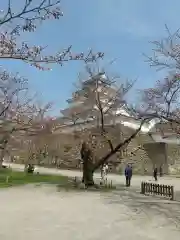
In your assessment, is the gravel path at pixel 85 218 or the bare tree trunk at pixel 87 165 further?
the bare tree trunk at pixel 87 165

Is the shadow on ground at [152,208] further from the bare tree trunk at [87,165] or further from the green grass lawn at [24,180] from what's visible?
the green grass lawn at [24,180]

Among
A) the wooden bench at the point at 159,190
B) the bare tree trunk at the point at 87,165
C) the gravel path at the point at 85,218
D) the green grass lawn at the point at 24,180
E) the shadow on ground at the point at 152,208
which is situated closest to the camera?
the gravel path at the point at 85,218

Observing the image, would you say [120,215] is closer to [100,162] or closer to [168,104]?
[168,104]

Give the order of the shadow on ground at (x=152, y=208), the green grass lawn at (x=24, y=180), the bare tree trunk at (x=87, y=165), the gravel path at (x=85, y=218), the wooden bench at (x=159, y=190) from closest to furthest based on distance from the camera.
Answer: the gravel path at (x=85, y=218) → the shadow on ground at (x=152, y=208) → the wooden bench at (x=159, y=190) → the bare tree trunk at (x=87, y=165) → the green grass lawn at (x=24, y=180)

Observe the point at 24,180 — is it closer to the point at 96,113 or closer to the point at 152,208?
the point at 96,113

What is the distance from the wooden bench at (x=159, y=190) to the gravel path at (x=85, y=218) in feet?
6.87

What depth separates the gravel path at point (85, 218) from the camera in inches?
368

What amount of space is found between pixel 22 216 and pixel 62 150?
108ft

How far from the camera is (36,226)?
33.6 feet

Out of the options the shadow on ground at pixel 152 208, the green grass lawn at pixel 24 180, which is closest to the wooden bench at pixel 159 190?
the shadow on ground at pixel 152 208

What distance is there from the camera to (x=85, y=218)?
38.1 ft

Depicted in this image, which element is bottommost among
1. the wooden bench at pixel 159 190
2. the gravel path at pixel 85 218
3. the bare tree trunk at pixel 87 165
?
the gravel path at pixel 85 218

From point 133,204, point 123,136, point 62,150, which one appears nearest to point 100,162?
point 133,204

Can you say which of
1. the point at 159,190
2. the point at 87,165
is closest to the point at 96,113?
the point at 87,165
